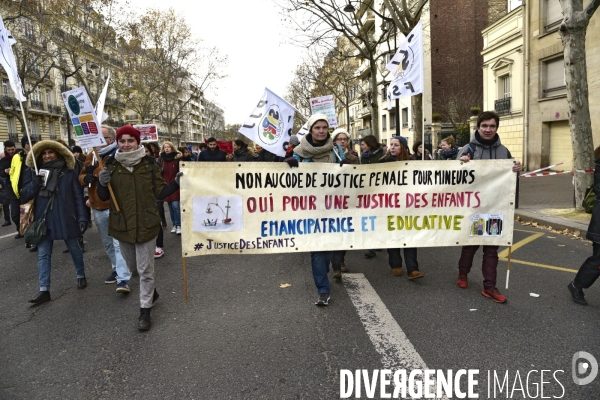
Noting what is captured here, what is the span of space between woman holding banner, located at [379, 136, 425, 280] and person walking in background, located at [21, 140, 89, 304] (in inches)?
150

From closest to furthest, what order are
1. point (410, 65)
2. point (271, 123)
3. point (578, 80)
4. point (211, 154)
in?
point (271, 123)
point (410, 65)
point (211, 154)
point (578, 80)

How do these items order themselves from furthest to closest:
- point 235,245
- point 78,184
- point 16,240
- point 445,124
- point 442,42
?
point 442,42
point 445,124
point 16,240
point 78,184
point 235,245

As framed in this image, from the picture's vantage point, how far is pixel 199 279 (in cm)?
538

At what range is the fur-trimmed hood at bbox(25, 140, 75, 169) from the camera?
4.83 metres

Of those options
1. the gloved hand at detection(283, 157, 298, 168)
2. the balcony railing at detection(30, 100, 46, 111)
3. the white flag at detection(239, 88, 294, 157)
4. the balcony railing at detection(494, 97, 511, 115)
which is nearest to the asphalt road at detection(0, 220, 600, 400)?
the gloved hand at detection(283, 157, 298, 168)

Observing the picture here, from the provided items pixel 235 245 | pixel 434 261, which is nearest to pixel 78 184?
pixel 235 245

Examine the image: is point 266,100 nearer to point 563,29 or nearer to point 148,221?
point 148,221

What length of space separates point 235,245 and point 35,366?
195cm

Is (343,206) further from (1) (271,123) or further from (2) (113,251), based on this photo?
(2) (113,251)

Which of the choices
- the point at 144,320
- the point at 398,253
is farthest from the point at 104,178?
the point at 398,253

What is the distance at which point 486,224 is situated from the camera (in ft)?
14.9

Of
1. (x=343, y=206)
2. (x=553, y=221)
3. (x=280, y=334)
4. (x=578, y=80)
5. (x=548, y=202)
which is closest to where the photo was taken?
(x=280, y=334)

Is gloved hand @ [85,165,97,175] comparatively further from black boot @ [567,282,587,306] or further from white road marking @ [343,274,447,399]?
black boot @ [567,282,587,306]

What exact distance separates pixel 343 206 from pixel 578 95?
7.61 m
